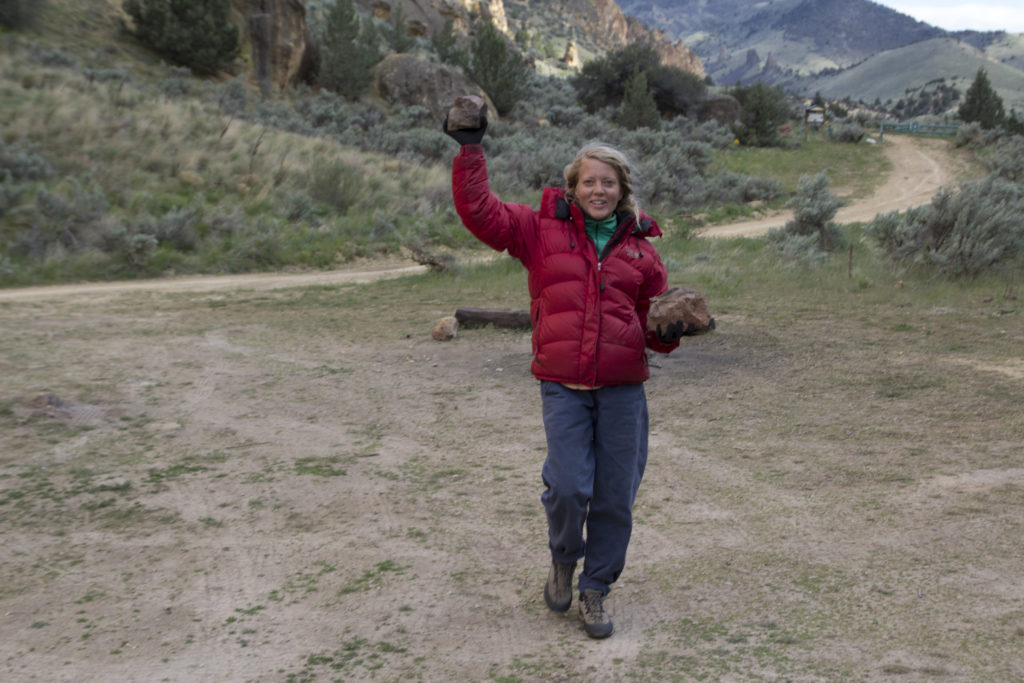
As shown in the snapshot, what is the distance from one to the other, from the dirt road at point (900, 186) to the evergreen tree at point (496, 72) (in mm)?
13573

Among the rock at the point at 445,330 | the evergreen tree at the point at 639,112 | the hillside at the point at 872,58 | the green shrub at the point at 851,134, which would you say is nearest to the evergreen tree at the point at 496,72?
the evergreen tree at the point at 639,112

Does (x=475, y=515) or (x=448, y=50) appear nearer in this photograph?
(x=475, y=515)

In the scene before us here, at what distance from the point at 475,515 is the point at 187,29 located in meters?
26.1

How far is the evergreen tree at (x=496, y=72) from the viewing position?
1276 inches

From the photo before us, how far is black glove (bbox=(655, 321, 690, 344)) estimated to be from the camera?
2.98 meters

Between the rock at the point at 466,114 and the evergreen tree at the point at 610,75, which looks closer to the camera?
the rock at the point at 466,114

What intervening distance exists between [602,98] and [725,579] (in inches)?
1417

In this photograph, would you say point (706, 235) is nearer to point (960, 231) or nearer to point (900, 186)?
point (960, 231)

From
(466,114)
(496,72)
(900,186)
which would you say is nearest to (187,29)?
(496,72)

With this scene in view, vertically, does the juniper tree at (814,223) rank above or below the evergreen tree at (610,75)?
below

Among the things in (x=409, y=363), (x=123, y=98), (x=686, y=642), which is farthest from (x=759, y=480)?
(x=123, y=98)

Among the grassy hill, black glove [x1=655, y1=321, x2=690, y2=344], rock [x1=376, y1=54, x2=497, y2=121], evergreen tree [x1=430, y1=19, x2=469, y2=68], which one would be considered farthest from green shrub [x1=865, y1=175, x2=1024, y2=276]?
the grassy hill

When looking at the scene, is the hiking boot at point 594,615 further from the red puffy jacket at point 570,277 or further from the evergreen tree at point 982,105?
the evergreen tree at point 982,105

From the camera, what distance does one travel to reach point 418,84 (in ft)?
99.6
